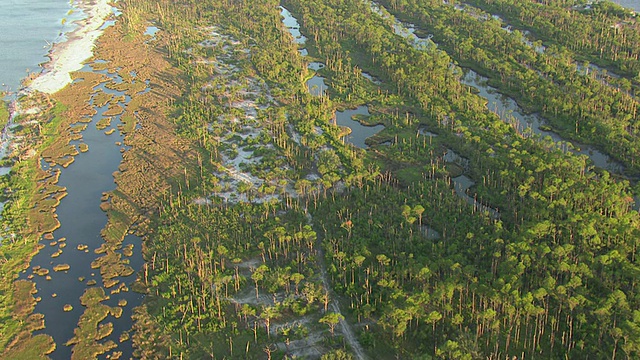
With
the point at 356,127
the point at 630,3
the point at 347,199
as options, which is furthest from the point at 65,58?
the point at 630,3

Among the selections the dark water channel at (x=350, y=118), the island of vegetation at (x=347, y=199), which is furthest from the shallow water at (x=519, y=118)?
the dark water channel at (x=350, y=118)

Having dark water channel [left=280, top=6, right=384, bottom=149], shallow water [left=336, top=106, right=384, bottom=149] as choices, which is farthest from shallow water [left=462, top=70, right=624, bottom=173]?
shallow water [left=336, top=106, right=384, bottom=149]

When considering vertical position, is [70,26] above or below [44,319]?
above

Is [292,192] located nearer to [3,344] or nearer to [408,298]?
[408,298]

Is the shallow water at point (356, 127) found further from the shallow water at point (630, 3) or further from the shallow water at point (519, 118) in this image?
the shallow water at point (630, 3)

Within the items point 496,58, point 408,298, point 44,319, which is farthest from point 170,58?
point 408,298

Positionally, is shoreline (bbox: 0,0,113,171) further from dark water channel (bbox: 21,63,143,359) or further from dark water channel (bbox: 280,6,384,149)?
dark water channel (bbox: 280,6,384,149)
